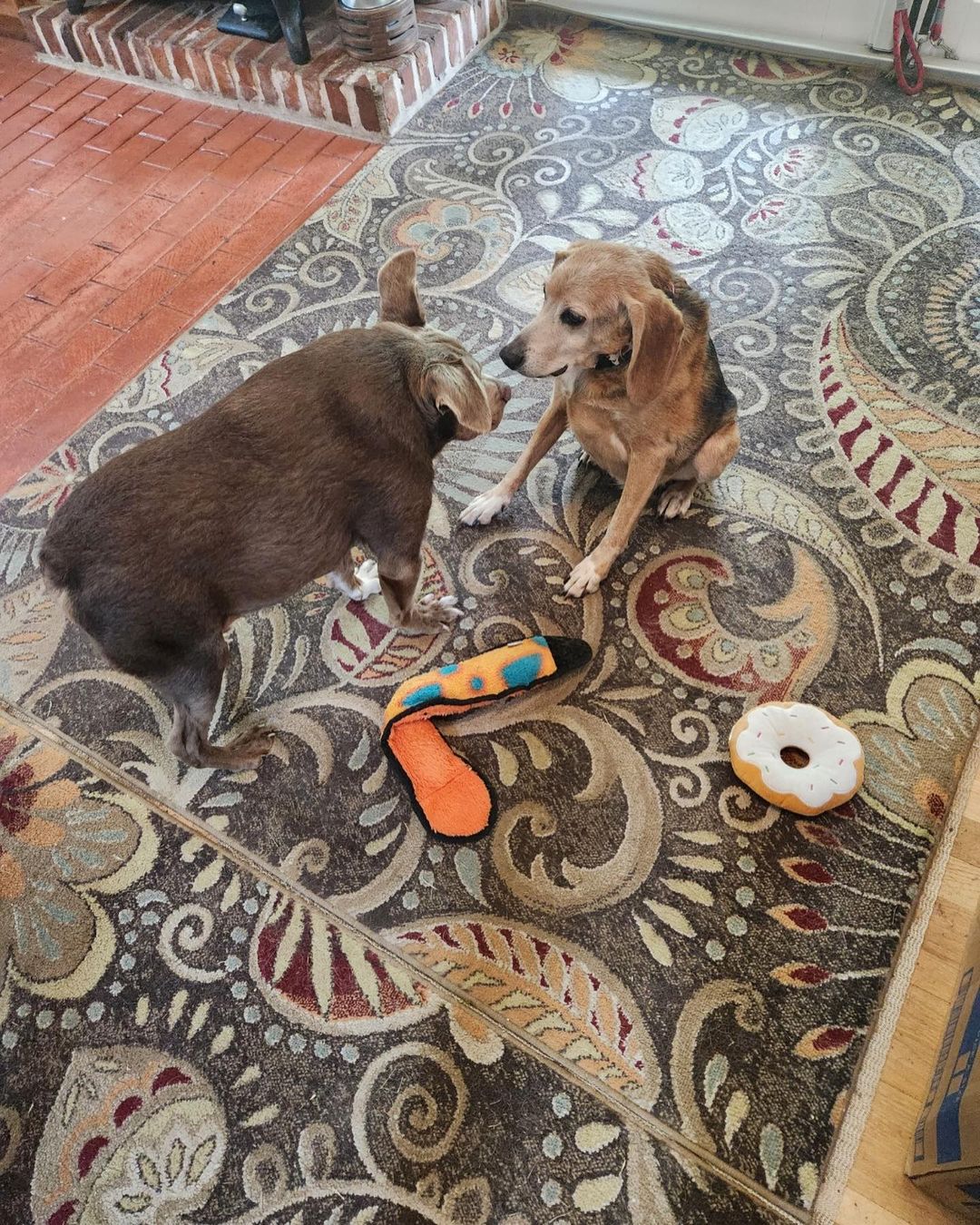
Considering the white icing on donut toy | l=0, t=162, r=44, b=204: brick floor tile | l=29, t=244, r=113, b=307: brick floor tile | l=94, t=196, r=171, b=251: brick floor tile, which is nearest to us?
the white icing on donut toy

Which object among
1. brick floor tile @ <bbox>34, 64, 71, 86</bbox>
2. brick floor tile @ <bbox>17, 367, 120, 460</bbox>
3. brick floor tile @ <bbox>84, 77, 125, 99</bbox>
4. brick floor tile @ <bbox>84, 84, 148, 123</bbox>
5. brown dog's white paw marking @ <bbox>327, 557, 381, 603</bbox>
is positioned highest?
brick floor tile @ <bbox>34, 64, 71, 86</bbox>

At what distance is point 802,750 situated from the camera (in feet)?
6.21

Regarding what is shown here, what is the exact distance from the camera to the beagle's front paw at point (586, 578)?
2.20 metres

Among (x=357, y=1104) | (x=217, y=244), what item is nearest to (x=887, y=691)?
(x=357, y=1104)

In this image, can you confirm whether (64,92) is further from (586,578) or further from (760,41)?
(586,578)

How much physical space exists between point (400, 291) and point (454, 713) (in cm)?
100

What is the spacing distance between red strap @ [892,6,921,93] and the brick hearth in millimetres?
1840

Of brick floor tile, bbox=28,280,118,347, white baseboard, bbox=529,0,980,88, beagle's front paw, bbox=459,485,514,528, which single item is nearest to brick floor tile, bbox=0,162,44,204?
brick floor tile, bbox=28,280,118,347

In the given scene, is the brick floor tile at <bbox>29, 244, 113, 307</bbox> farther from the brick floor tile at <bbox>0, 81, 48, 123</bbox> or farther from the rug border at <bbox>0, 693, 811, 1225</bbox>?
the rug border at <bbox>0, 693, 811, 1225</bbox>

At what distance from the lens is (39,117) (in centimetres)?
391

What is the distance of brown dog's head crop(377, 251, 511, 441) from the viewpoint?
1.67 metres

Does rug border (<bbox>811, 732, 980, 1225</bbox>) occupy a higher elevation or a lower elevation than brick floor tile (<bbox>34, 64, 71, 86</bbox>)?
lower

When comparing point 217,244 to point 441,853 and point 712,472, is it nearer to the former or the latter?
point 712,472

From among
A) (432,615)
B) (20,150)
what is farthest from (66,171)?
(432,615)
